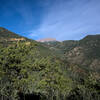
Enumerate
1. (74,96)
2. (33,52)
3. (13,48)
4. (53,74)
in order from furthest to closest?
(74,96)
(53,74)
(33,52)
(13,48)

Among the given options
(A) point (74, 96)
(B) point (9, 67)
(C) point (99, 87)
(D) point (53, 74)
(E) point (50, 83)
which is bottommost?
(A) point (74, 96)

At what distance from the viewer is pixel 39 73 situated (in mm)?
20938

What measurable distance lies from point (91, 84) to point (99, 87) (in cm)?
251

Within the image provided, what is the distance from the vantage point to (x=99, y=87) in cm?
3703

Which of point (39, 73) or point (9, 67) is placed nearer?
point (9, 67)

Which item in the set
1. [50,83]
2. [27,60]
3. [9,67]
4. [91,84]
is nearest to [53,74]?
[50,83]

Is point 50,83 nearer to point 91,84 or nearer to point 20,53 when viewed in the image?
point 20,53

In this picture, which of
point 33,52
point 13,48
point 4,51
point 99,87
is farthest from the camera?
point 99,87

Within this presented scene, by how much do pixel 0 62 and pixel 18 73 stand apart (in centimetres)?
336

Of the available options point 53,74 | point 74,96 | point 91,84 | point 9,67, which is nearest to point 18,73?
point 9,67

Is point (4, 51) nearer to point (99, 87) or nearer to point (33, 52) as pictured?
point (33, 52)

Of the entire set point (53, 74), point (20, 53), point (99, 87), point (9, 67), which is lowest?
point (99, 87)

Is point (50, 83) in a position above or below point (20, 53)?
below

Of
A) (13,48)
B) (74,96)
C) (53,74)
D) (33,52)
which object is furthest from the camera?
(74,96)
